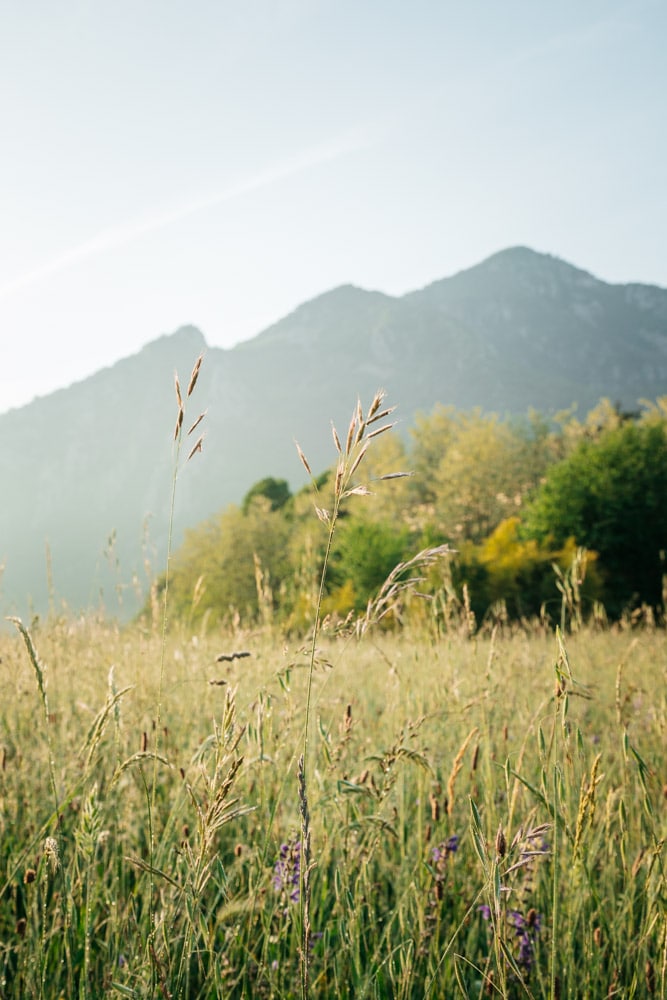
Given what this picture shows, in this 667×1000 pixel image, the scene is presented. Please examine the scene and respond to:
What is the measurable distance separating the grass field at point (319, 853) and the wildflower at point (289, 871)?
0.04 feet

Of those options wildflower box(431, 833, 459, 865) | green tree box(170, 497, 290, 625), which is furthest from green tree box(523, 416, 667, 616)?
wildflower box(431, 833, 459, 865)

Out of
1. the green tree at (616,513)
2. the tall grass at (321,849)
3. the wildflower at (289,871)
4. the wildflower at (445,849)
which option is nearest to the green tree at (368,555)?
the green tree at (616,513)

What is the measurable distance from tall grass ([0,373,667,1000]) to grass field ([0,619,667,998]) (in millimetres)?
11

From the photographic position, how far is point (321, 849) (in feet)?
5.35

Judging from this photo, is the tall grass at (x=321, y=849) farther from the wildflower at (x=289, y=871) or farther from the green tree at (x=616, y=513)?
the green tree at (x=616, y=513)

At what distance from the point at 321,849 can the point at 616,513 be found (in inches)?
753

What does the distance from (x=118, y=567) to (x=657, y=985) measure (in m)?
2.36

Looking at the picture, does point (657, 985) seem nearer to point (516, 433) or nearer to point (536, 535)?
point (536, 535)

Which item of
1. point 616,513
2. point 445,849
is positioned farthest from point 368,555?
point 445,849

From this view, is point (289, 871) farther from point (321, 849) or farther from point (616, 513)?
point (616, 513)

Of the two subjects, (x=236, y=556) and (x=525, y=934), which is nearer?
(x=525, y=934)

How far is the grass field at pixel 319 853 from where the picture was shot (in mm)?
976

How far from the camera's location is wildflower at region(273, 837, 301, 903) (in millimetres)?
1330

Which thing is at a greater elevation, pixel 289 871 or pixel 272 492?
pixel 272 492
